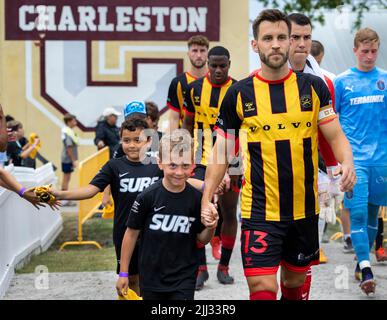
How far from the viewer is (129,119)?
21.3 feet

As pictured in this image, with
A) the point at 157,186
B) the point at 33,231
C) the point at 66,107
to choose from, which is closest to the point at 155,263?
the point at 157,186

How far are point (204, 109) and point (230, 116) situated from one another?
2754 millimetres

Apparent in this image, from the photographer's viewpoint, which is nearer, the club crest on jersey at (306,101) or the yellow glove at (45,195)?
the club crest on jersey at (306,101)

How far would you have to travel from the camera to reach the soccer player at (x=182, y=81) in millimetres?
8844

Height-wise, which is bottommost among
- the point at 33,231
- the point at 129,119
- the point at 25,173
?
the point at 33,231

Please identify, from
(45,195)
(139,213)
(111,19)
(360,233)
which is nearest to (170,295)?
(139,213)

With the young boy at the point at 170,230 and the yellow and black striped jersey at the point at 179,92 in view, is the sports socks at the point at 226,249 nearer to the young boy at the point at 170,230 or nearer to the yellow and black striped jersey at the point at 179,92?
the yellow and black striped jersey at the point at 179,92

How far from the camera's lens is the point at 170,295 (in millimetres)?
5508

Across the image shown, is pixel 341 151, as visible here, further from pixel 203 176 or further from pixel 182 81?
pixel 182 81

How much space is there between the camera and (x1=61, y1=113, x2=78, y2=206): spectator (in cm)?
1891

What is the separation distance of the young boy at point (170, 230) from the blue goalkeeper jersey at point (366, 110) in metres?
3.22

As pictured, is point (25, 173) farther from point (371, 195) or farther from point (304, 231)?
point (304, 231)

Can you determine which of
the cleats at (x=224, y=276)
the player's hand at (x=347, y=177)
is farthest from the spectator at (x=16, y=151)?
the player's hand at (x=347, y=177)
